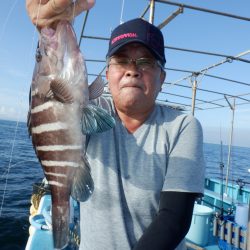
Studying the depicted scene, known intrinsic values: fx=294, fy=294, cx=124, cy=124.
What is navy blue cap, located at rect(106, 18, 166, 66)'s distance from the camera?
6.81 ft

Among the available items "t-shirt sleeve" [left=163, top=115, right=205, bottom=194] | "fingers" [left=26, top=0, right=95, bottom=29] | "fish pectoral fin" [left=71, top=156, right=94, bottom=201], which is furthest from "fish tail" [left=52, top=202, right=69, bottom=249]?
"fingers" [left=26, top=0, right=95, bottom=29]

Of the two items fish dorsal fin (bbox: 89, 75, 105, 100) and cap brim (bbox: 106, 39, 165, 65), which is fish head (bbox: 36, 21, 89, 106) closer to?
fish dorsal fin (bbox: 89, 75, 105, 100)

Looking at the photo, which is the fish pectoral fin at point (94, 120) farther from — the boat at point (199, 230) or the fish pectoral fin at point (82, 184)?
the boat at point (199, 230)

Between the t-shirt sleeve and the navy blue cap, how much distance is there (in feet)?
1.72

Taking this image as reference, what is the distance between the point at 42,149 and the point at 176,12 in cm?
351

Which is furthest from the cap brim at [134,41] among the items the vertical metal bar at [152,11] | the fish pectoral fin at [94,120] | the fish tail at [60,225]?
the vertical metal bar at [152,11]

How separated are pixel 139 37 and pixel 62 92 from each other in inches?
26.2

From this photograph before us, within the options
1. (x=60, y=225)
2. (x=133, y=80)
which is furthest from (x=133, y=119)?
(x=60, y=225)

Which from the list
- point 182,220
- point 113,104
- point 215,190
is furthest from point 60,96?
point 215,190

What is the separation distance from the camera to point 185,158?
1.97m

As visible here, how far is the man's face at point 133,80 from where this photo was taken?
2.07m

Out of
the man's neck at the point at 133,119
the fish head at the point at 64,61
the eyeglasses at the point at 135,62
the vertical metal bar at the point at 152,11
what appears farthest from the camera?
the vertical metal bar at the point at 152,11

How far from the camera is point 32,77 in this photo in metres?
2.09

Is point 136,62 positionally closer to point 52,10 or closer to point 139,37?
point 139,37
